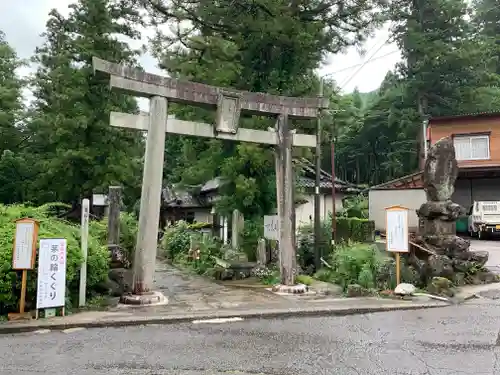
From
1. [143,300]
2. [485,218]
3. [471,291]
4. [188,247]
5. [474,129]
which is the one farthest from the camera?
[474,129]

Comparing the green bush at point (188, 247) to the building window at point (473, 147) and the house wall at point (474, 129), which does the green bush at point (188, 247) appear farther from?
the building window at point (473, 147)

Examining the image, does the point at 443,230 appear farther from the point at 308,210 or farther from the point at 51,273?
the point at 308,210

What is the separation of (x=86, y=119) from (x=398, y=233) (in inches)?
636

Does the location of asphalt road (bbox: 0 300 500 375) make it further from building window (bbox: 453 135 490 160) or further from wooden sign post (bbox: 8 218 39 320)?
building window (bbox: 453 135 490 160)

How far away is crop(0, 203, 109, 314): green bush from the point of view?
7171 millimetres

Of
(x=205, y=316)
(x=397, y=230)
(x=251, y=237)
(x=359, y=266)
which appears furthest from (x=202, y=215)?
Result: (x=205, y=316)

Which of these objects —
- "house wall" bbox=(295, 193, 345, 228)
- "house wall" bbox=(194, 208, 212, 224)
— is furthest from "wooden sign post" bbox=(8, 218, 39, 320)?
"house wall" bbox=(194, 208, 212, 224)

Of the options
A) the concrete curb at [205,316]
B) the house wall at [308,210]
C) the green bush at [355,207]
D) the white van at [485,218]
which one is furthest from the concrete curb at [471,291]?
the white van at [485,218]

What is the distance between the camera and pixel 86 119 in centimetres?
2053

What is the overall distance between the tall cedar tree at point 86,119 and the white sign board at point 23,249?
13.7 meters

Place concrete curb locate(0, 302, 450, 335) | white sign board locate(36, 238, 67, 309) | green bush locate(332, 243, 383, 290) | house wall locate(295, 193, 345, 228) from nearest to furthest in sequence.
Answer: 1. concrete curb locate(0, 302, 450, 335)
2. white sign board locate(36, 238, 67, 309)
3. green bush locate(332, 243, 383, 290)
4. house wall locate(295, 193, 345, 228)

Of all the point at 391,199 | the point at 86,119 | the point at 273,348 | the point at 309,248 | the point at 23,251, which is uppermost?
the point at 86,119

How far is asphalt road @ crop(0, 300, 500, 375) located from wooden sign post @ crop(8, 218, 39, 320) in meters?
0.91

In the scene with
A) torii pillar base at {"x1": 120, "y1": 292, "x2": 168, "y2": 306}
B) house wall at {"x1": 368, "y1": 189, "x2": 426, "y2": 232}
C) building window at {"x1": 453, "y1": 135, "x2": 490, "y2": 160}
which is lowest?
torii pillar base at {"x1": 120, "y1": 292, "x2": 168, "y2": 306}
